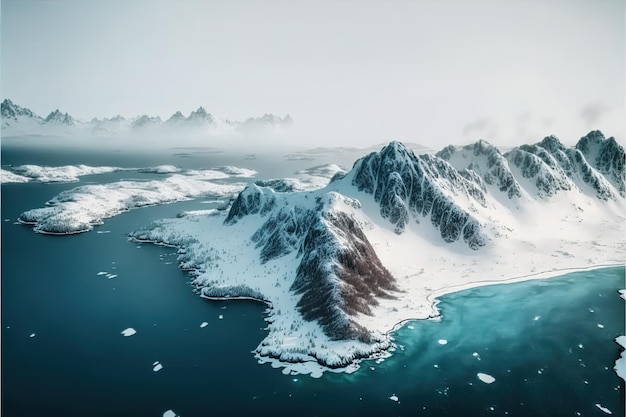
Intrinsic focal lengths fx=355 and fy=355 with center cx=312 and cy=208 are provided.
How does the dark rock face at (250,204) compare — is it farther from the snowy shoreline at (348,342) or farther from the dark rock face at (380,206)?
the snowy shoreline at (348,342)

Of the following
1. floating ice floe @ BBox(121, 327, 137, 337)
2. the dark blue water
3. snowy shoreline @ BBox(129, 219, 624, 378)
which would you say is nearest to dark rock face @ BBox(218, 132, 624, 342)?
snowy shoreline @ BBox(129, 219, 624, 378)

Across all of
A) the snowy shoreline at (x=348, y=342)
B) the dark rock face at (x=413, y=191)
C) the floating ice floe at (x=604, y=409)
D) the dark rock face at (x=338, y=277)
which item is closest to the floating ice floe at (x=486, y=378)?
the floating ice floe at (x=604, y=409)

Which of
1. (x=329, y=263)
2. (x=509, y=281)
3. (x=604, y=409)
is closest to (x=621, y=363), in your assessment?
(x=604, y=409)

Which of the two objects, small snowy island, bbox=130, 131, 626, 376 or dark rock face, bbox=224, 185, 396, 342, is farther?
small snowy island, bbox=130, 131, 626, 376

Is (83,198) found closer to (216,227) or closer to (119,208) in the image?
(119,208)

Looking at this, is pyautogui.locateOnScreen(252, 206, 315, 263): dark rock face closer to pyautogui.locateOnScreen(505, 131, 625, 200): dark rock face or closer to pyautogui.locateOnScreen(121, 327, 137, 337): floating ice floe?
pyautogui.locateOnScreen(121, 327, 137, 337): floating ice floe
